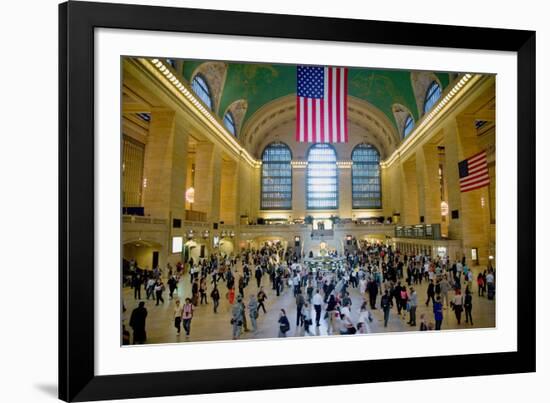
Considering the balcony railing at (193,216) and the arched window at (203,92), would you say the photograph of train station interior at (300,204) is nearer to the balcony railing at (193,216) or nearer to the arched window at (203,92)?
the arched window at (203,92)

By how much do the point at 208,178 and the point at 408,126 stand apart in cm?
1013

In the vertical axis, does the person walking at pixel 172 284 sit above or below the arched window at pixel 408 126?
below

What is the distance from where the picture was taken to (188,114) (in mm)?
14562

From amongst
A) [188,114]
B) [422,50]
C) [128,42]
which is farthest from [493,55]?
[188,114]

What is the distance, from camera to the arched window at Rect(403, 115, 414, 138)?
16.6m

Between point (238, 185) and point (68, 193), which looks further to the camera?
point (238, 185)

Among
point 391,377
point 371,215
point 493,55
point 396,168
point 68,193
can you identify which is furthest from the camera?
point 396,168

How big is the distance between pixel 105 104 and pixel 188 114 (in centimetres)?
1112

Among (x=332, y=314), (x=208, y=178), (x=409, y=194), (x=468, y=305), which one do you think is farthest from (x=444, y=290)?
(x=208, y=178)

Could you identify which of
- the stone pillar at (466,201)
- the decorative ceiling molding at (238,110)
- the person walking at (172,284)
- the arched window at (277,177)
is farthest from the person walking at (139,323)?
the arched window at (277,177)

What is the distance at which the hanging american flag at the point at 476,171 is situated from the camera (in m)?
6.88

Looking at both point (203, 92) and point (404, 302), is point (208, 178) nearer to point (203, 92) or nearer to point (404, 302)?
point (203, 92)

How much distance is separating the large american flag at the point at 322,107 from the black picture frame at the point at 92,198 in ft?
4.50

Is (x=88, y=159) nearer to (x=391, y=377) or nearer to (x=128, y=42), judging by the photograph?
(x=128, y=42)
